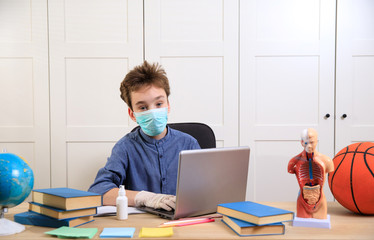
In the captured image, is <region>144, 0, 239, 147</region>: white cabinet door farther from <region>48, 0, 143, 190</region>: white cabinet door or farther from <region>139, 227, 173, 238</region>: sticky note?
<region>139, 227, 173, 238</region>: sticky note

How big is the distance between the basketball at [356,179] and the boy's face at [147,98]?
0.72 m

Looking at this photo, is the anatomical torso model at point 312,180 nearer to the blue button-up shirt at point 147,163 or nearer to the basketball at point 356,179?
the basketball at point 356,179

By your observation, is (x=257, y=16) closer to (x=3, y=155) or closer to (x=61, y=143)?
(x=61, y=143)

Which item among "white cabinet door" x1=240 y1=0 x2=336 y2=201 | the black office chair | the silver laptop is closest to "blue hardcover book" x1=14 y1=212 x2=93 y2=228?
the silver laptop

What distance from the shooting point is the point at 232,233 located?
3.29 ft

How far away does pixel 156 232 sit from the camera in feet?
3.25

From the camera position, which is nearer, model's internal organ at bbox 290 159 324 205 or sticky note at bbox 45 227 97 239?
sticky note at bbox 45 227 97 239

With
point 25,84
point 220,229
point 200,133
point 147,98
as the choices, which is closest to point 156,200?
point 220,229

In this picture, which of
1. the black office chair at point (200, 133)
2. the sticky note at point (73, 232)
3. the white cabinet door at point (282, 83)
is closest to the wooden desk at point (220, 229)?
the sticky note at point (73, 232)

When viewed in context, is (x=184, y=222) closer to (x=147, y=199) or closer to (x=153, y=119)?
(x=147, y=199)

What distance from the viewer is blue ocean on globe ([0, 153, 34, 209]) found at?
100 cm

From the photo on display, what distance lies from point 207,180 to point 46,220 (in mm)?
478

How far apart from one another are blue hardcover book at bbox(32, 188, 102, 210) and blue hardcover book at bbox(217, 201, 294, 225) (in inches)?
15.3

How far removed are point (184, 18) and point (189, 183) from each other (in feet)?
6.24
